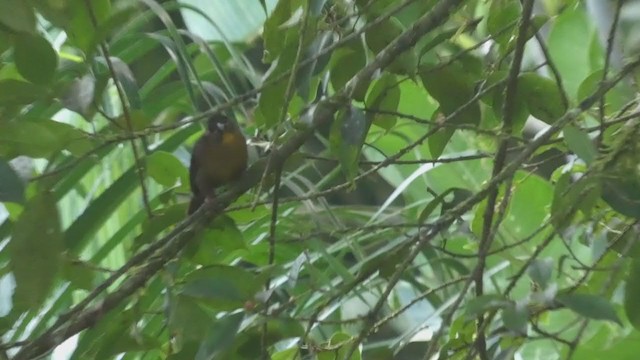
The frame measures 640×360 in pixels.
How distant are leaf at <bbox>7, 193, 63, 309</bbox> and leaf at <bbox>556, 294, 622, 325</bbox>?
376 millimetres

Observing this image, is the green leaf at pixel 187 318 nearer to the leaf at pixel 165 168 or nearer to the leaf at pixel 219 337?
the leaf at pixel 219 337

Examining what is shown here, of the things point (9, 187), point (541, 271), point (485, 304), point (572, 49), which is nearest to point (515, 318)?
point (485, 304)

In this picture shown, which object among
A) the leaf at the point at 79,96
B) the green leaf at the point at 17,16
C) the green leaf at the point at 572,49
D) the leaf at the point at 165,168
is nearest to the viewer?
the green leaf at the point at 17,16

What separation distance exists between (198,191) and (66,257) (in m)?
0.29

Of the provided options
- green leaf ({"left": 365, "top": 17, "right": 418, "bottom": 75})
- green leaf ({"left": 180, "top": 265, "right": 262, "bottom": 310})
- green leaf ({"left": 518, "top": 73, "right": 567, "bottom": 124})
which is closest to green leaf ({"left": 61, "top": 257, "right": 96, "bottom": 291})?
green leaf ({"left": 180, "top": 265, "right": 262, "bottom": 310})

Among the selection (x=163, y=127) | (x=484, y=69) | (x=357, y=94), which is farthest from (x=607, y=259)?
(x=163, y=127)

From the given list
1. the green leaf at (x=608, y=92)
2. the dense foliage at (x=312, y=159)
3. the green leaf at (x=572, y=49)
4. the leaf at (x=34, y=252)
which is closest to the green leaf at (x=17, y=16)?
the dense foliage at (x=312, y=159)

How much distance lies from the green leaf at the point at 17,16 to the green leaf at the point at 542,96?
1.46 ft

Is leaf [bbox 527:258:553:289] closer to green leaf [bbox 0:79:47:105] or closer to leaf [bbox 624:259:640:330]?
leaf [bbox 624:259:640:330]

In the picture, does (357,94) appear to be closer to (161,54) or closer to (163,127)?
(163,127)

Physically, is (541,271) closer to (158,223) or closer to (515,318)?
(515,318)

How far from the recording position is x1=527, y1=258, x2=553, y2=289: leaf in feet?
2.54

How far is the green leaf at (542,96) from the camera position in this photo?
870 mm

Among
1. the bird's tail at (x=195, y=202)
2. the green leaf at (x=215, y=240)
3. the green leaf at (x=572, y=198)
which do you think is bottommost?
the green leaf at (x=572, y=198)
